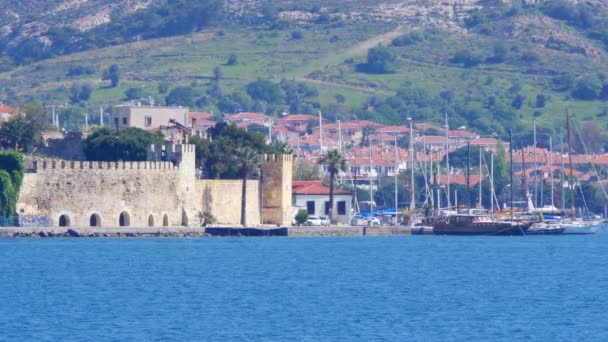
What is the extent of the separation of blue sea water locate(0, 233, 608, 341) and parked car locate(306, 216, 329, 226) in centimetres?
989

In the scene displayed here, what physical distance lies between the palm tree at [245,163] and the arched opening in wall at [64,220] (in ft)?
26.9

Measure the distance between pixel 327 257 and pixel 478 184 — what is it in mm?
45912

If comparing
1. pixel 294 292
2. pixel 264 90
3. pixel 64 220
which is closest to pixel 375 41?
pixel 264 90

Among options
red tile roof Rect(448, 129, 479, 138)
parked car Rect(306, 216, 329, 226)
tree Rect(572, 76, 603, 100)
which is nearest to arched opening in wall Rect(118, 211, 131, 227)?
parked car Rect(306, 216, 329, 226)

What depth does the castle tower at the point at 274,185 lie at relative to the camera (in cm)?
8062

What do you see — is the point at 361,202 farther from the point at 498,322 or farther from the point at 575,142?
the point at 498,322

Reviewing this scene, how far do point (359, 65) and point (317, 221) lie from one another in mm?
87009

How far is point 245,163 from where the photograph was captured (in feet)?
260

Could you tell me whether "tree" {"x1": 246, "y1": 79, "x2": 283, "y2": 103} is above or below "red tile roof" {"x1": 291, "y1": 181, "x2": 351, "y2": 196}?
above

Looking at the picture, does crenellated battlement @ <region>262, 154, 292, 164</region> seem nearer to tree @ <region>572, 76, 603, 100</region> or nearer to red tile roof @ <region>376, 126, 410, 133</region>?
red tile roof @ <region>376, 126, 410, 133</region>

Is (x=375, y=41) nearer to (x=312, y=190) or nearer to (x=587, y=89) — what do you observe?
(x=587, y=89)

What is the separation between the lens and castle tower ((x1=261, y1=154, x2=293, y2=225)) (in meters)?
80.6

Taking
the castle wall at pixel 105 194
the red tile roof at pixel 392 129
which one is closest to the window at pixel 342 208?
the castle wall at pixel 105 194

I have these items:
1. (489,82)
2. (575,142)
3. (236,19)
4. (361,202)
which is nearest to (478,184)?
(361,202)
